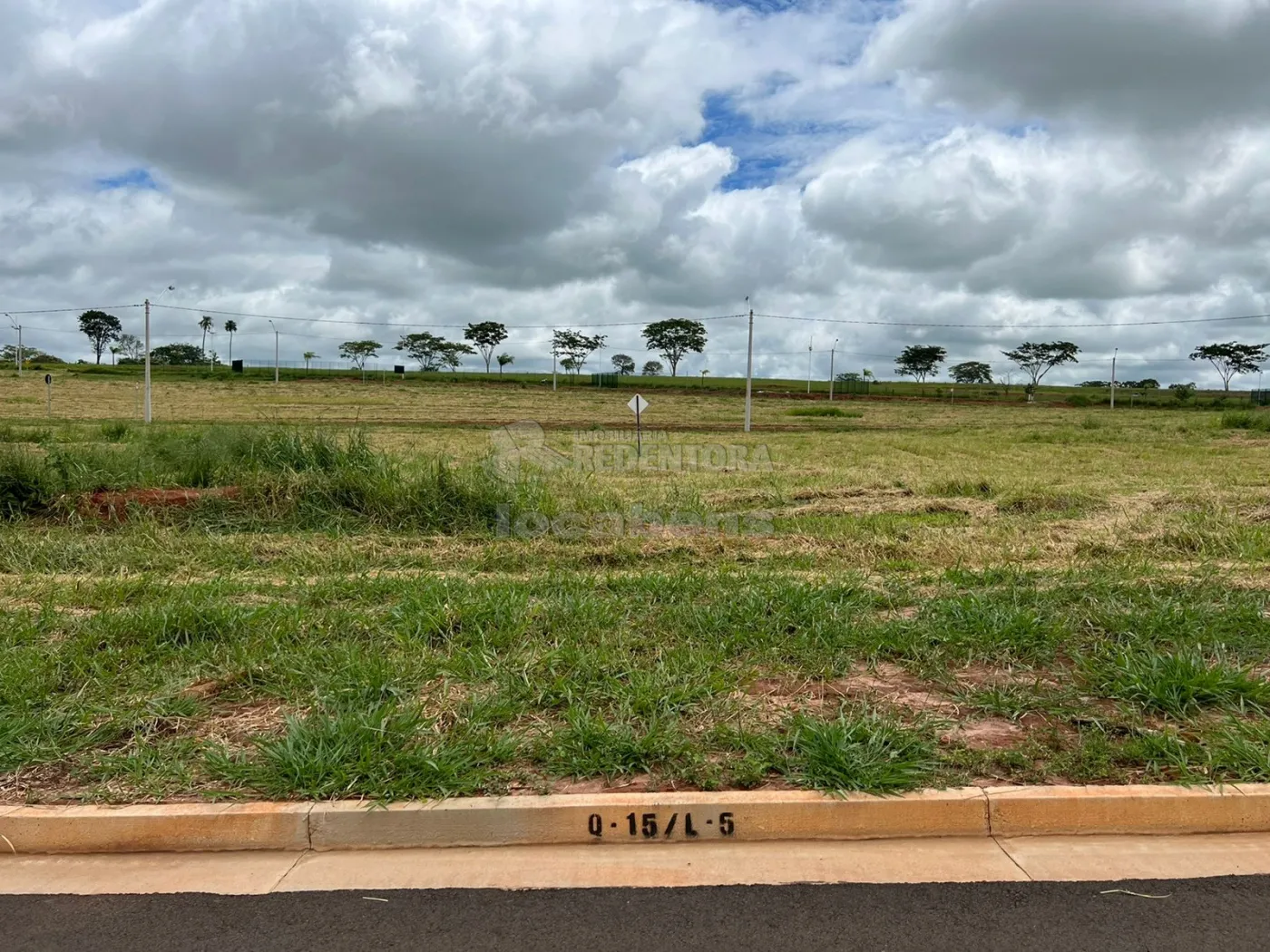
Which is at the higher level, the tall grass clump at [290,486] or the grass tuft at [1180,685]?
the tall grass clump at [290,486]

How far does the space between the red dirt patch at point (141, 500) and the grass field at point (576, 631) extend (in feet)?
0.13

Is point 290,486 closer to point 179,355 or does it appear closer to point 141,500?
point 141,500

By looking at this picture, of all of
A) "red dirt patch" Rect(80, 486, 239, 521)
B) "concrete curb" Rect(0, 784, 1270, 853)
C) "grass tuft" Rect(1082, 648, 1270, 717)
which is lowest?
"concrete curb" Rect(0, 784, 1270, 853)

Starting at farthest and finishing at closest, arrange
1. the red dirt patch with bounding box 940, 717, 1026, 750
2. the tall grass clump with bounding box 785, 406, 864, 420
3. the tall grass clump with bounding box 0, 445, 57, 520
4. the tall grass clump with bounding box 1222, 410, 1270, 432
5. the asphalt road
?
1. the tall grass clump with bounding box 785, 406, 864, 420
2. the tall grass clump with bounding box 1222, 410, 1270, 432
3. the tall grass clump with bounding box 0, 445, 57, 520
4. the red dirt patch with bounding box 940, 717, 1026, 750
5. the asphalt road

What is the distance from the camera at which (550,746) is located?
405 centimetres

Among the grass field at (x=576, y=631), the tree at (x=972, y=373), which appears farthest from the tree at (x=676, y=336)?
the grass field at (x=576, y=631)

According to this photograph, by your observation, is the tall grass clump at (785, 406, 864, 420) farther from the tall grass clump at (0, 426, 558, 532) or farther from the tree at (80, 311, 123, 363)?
the tree at (80, 311, 123, 363)

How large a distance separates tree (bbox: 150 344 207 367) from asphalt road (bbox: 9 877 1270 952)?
368 feet

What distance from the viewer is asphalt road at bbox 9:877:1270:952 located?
2.94m

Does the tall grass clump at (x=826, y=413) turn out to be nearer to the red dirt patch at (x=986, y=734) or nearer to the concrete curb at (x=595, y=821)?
the red dirt patch at (x=986, y=734)

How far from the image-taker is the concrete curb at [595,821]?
3.57m

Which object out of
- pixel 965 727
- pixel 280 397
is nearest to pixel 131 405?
pixel 280 397

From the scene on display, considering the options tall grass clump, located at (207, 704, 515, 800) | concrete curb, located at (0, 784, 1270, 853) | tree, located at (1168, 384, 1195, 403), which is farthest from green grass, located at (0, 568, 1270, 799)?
tree, located at (1168, 384, 1195, 403)

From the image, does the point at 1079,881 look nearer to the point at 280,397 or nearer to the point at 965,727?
the point at 965,727
